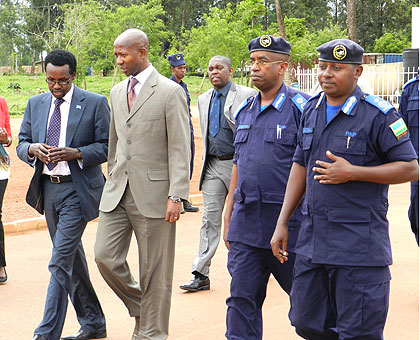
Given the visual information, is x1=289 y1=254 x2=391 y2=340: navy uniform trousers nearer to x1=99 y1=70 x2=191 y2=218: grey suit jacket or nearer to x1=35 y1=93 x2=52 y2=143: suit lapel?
x1=99 y1=70 x2=191 y2=218: grey suit jacket

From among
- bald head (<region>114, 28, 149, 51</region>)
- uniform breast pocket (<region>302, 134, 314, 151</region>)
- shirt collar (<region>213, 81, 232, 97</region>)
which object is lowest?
uniform breast pocket (<region>302, 134, 314, 151</region>)

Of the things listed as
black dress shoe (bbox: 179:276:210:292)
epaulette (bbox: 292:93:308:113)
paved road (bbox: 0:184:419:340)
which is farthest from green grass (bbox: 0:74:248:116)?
epaulette (bbox: 292:93:308:113)

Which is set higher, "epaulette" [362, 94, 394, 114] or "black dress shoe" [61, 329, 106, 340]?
"epaulette" [362, 94, 394, 114]

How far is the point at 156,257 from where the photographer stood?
529 cm

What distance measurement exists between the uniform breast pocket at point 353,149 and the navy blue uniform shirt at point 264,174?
96cm

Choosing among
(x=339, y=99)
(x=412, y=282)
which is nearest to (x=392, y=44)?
(x=412, y=282)

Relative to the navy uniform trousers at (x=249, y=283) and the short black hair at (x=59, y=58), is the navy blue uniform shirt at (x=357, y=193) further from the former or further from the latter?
the short black hair at (x=59, y=58)

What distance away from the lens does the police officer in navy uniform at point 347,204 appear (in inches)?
151

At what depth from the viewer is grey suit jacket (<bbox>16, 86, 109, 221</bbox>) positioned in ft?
18.4

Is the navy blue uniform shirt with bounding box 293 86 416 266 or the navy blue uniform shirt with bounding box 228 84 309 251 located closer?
the navy blue uniform shirt with bounding box 293 86 416 266

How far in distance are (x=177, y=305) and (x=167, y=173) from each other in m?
1.77

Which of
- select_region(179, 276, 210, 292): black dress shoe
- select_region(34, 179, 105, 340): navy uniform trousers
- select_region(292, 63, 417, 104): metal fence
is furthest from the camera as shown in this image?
select_region(292, 63, 417, 104): metal fence

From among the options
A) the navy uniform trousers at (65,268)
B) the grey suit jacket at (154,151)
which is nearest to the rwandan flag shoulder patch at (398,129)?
the grey suit jacket at (154,151)

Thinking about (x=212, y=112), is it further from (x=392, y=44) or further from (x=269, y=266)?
(x=392, y=44)
